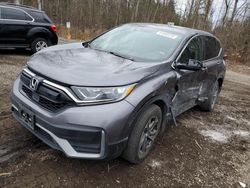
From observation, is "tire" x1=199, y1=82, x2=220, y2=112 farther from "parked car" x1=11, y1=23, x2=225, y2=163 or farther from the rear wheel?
the rear wheel

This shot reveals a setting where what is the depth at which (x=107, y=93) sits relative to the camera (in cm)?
284

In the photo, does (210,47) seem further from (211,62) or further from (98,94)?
(98,94)

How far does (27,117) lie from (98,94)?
36.4 inches

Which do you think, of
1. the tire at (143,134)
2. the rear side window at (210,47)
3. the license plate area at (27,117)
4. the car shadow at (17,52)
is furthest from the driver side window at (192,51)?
the car shadow at (17,52)

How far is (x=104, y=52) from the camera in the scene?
157 inches

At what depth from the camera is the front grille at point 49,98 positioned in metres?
2.80

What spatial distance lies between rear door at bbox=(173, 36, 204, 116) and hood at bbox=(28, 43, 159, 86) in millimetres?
731

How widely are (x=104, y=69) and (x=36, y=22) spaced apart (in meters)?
7.17

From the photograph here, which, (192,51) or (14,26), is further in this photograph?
(14,26)

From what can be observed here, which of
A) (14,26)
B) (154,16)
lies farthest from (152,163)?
(154,16)

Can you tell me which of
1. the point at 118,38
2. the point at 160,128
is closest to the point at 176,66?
the point at 160,128

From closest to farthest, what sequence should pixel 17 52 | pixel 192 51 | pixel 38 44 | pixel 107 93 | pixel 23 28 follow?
pixel 107 93 < pixel 192 51 < pixel 23 28 < pixel 38 44 < pixel 17 52

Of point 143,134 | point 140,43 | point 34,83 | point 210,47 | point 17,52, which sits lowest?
point 17,52

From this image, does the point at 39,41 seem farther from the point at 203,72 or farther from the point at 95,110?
the point at 95,110
